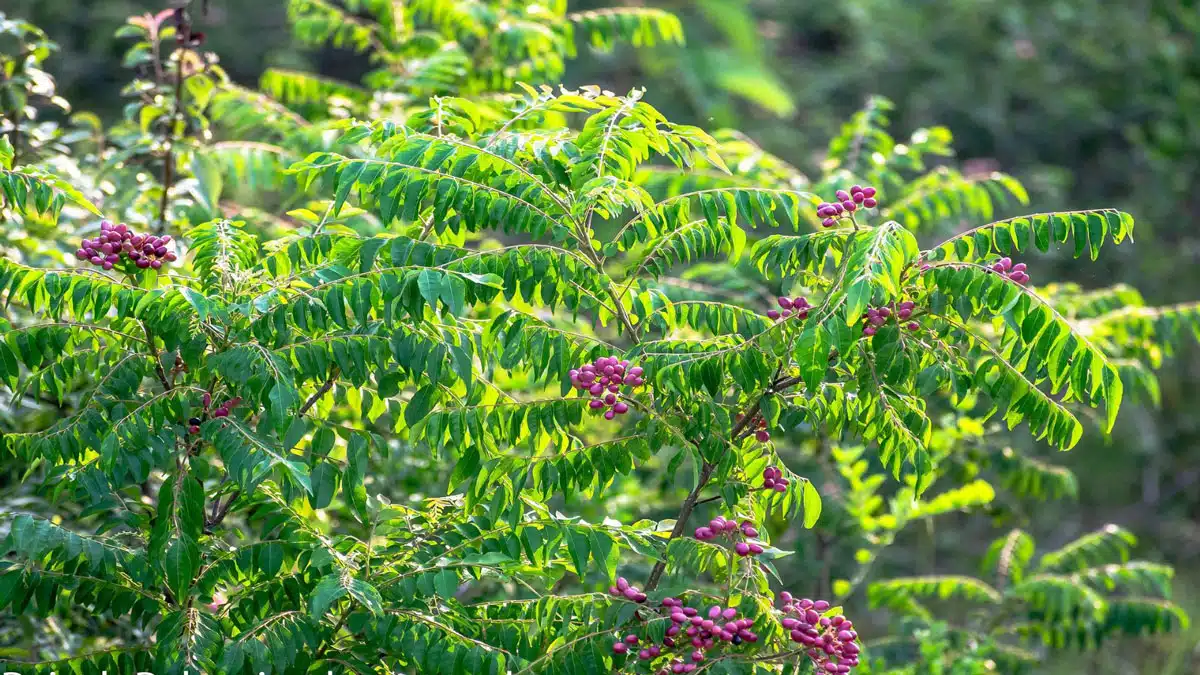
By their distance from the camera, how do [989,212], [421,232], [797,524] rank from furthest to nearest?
[797,524], [989,212], [421,232]

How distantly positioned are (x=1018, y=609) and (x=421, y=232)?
8.66 ft

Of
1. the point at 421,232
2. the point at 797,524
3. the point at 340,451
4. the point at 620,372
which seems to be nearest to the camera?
the point at 620,372

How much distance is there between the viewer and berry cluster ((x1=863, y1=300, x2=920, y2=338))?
7.33 feet

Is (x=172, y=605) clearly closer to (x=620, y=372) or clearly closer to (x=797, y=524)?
(x=620, y=372)

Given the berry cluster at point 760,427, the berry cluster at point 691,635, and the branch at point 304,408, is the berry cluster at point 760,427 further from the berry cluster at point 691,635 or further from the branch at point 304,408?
the branch at point 304,408

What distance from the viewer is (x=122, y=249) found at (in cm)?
240

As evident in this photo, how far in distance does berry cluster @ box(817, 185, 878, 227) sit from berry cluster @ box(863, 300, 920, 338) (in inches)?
8.6

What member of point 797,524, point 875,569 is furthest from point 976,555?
point 797,524

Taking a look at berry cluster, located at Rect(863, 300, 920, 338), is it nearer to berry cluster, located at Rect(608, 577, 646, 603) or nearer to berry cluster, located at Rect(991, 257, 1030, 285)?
berry cluster, located at Rect(991, 257, 1030, 285)

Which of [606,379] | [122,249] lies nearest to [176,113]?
[122,249]

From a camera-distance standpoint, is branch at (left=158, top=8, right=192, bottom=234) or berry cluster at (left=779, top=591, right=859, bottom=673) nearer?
berry cluster at (left=779, top=591, right=859, bottom=673)

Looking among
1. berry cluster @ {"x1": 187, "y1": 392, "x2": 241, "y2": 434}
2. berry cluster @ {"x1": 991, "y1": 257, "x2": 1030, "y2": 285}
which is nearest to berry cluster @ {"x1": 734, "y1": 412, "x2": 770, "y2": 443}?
berry cluster @ {"x1": 991, "y1": 257, "x2": 1030, "y2": 285}

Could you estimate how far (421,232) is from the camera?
8.66 feet

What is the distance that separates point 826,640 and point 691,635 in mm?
236
